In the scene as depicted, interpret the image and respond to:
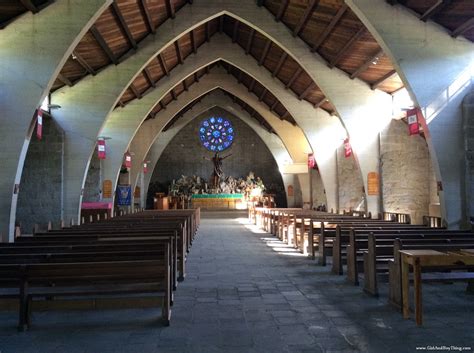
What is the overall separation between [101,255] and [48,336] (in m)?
1.10

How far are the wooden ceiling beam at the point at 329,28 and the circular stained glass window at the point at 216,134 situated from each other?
1924cm

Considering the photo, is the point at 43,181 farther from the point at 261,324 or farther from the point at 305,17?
the point at 261,324

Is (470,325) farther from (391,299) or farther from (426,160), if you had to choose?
(426,160)

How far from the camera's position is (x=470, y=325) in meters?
→ 4.12

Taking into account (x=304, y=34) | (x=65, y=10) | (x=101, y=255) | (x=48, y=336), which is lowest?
(x=48, y=336)

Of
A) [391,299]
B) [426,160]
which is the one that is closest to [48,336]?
[391,299]

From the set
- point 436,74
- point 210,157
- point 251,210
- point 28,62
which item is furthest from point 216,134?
point 28,62

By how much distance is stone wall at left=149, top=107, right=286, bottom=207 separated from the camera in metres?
33.7

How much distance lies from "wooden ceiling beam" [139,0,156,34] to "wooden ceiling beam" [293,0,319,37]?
4.74 meters

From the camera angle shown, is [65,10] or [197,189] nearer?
[65,10]

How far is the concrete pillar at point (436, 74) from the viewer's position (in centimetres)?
1045

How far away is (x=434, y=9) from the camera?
991 centimetres

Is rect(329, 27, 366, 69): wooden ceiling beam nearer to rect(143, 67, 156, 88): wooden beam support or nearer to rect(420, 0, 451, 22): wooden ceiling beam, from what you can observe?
rect(420, 0, 451, 22): wooden ceiling beam

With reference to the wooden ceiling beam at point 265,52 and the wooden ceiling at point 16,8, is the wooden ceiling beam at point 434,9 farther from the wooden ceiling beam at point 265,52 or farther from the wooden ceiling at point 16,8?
the wooden ceiling at point 16,8
